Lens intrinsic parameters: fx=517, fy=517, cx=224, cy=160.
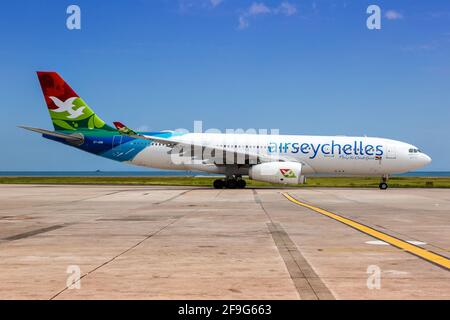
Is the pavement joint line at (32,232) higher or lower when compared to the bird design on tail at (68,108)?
lower

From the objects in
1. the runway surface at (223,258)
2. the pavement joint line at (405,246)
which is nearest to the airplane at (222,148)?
the runway surface at (223,258)

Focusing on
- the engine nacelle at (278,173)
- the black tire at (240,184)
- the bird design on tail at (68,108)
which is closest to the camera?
the engine nacelle at (278,173)

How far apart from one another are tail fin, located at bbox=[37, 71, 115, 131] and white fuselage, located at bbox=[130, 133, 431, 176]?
439 centimetres

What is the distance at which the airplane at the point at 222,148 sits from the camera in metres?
36.5

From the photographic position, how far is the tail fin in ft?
126

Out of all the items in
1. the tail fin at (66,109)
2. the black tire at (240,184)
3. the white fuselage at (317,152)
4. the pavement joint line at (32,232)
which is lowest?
the black tire at (240,184)

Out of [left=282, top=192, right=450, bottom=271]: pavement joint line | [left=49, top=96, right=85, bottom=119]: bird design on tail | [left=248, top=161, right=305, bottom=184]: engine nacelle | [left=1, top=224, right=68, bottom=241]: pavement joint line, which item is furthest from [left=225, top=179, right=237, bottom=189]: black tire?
[left=1, top=224, right=68, bottom=241]: pavement joint line

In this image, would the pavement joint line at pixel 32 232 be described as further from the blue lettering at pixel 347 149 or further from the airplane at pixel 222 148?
the blue lettering at pixel 347 149

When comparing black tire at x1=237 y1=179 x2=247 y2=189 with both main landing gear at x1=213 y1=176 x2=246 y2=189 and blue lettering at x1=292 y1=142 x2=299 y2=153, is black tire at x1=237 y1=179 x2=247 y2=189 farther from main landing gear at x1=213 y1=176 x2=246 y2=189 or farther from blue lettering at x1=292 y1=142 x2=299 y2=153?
blue lettering at x1=292 y1=142 x2=299 y2=153

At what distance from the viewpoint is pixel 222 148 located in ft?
118

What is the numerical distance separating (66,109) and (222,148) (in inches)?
485

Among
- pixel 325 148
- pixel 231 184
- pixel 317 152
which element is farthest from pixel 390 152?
pixel 231 184

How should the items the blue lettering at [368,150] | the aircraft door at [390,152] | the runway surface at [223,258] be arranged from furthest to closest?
the aircraft door at [390,152], the blue lettering at [368,150], the runway surface at [223,258]
